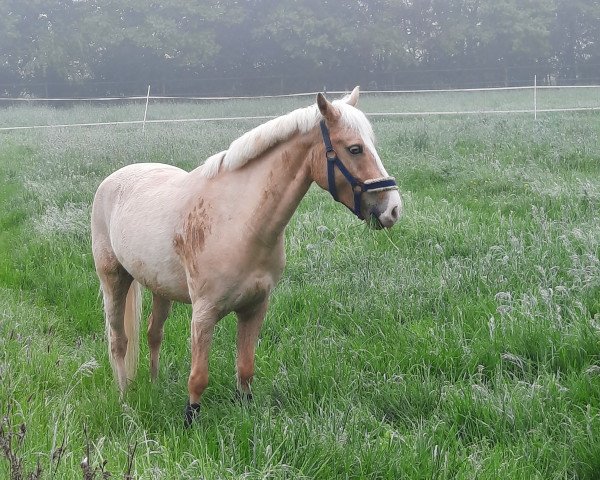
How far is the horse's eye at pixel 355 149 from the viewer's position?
2895 mm

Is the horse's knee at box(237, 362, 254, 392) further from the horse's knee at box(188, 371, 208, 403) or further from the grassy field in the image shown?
the horse's knee at box(188, 371, 208, 403)

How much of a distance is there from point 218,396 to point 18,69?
4675 centimetres

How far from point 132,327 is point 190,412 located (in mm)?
1034

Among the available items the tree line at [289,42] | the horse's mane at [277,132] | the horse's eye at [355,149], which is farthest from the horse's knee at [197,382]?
the tree line at [289,42]

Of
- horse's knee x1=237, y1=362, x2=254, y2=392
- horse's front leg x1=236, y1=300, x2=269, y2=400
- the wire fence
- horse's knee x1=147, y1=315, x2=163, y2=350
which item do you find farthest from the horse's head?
the wire fence

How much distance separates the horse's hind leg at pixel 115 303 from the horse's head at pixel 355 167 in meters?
1.73

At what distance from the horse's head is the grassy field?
1.01m

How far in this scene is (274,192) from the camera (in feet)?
10.3

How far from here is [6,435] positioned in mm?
2086

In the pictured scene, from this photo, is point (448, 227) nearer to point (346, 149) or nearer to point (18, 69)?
point (346, 149)

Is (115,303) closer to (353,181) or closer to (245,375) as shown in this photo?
(245,375)

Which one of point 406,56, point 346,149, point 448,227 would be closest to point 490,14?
point 406,56

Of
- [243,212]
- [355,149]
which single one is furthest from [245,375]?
[355,149]

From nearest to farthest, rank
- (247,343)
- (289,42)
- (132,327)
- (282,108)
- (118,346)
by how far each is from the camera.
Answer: (247,343) < (118,346) < (132,327) < (282,108) < (289,42)
